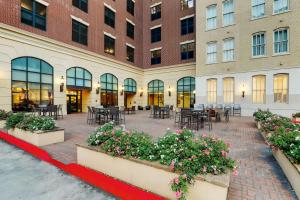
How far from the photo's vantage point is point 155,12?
25.6 m

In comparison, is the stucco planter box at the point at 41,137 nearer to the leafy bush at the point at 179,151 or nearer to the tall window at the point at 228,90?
the leafy bush at the point at 179,151

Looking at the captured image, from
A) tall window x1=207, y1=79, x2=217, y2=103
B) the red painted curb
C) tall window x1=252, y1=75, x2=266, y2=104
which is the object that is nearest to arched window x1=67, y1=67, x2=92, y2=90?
the red painted curb

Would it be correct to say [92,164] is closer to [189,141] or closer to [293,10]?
[189,141]

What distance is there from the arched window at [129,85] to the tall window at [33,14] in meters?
11.7

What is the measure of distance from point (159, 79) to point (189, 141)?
22051mm

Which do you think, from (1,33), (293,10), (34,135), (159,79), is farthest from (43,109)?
(293,10)

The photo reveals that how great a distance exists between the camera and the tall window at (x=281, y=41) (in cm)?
1486

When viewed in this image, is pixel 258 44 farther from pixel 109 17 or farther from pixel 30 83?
pixel 30 83

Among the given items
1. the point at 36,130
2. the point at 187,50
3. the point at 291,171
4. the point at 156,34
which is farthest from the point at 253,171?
the point at 156,34

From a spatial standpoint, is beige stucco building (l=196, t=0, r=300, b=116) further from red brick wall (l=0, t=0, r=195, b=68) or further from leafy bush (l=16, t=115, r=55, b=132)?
leafy bush (l=16, t=115, r=55, b=132)

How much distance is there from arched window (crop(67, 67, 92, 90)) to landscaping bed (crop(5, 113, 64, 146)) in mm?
10008

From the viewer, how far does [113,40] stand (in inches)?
864

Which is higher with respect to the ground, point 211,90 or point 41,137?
point 211,90

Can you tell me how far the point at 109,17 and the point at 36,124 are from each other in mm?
18630
